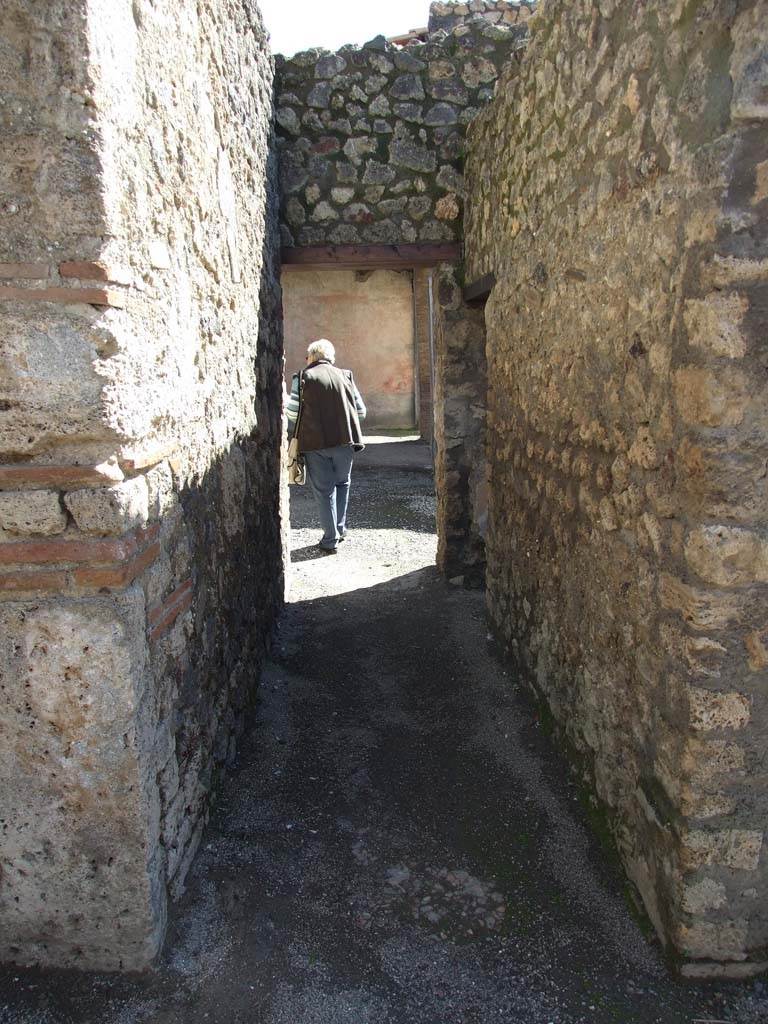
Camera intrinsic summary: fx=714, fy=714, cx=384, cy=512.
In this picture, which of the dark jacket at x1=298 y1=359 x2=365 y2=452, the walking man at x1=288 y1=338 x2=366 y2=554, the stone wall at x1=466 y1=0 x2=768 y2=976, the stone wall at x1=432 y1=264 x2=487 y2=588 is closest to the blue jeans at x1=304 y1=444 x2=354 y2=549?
the walking man at x1=288 y1=338 x2=366 y2=554

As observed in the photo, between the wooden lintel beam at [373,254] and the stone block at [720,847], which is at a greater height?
the wooden lintel beam at [373,254]

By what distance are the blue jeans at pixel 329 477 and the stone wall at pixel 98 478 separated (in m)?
3.53

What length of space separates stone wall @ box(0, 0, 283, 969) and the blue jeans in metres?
3.53

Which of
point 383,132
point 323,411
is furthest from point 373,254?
point 323,411

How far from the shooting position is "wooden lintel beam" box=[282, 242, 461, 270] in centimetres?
468

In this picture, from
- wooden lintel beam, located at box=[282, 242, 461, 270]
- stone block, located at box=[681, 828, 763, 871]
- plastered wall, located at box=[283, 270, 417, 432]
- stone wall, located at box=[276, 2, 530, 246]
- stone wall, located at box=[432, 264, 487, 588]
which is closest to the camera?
stone block, located at box=[681, 828, 763, 871]

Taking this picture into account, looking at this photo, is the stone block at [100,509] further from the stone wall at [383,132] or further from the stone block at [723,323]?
the stone wall at [383,132]

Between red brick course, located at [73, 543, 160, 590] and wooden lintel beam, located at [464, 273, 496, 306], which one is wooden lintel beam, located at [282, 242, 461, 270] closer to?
wooden lintel beam, located at [464, 273, 496, 306]

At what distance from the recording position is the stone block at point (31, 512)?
5.42 ft

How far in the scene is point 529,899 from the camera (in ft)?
7.35

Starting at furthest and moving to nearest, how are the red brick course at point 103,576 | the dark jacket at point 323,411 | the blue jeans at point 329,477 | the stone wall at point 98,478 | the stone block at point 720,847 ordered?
the blue jeans at point 329,477
the dark jacket at point 323,411
the stone block at point 720,847
the red brick course at point 103,576
the stone wall at point 98,478

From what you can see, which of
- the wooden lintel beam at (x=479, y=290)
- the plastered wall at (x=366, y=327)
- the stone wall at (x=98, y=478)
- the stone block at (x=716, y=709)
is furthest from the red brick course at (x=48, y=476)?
the plastered wall at (x=366, y=327)

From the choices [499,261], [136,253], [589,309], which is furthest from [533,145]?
[136,253]

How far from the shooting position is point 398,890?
7.50ft
